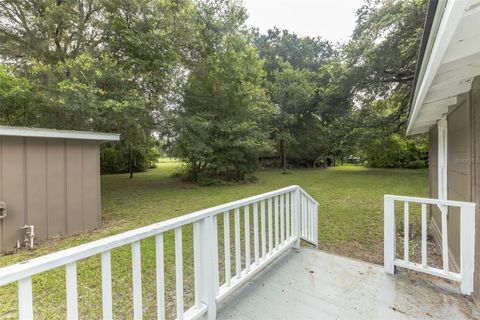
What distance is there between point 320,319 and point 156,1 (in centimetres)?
850

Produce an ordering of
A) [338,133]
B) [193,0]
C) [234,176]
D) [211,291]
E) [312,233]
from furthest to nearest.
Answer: [338,133], [234,176], [193,0], [312,233], [211,291]

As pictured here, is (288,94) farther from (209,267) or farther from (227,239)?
(209,267)

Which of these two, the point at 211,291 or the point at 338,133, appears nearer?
the point at 211,291

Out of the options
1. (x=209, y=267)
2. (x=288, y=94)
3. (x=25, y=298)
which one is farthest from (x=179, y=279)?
(x=288, y=94)

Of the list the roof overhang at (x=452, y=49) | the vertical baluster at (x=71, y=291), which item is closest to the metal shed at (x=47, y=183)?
the vertical baluster at (x=71, y=291)

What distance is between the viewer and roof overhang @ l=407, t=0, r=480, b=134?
38.2 inches

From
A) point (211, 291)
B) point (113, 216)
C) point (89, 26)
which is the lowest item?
point (113, 216)

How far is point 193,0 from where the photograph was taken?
936 centimetres

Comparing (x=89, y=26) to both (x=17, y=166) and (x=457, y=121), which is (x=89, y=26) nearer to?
(x=17, y=166)

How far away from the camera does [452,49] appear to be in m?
1.39

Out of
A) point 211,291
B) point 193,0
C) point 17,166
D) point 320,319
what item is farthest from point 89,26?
point 320,319

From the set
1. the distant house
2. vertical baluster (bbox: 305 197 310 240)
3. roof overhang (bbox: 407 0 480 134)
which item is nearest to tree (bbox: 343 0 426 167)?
the distant house

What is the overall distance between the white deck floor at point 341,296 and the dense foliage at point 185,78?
5890 millimetres

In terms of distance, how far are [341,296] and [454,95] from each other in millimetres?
2357
